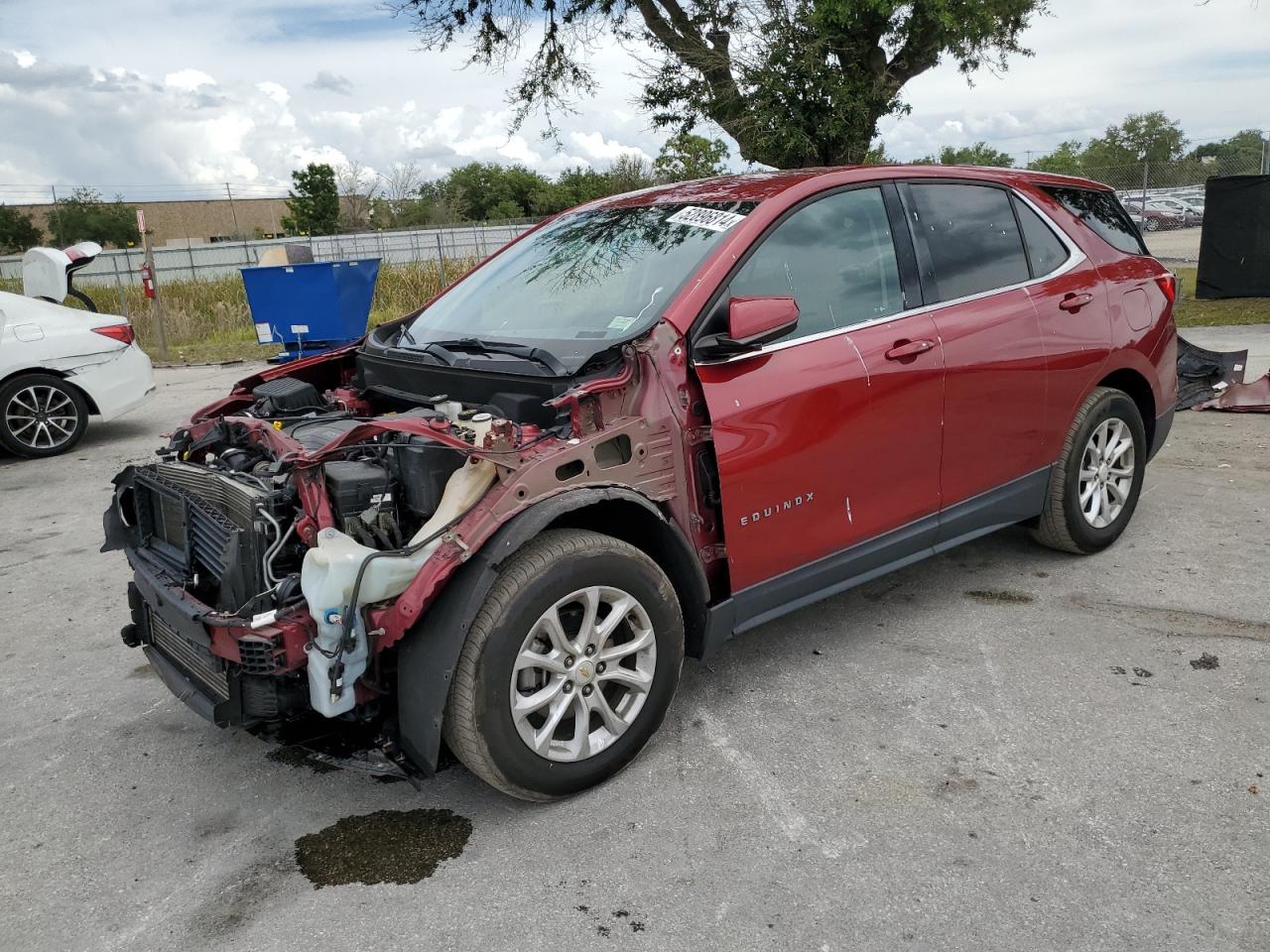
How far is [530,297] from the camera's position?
3865 mm

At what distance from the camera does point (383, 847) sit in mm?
2826

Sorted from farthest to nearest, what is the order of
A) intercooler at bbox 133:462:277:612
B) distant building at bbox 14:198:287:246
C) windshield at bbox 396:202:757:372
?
distant building at bbox 14:198:287:246, windshield at bbox 396:202:757:372, intercooler at bbox 133:462:277:612

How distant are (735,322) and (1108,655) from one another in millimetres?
2040

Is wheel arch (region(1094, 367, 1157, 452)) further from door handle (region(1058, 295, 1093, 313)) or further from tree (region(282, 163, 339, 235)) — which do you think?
tree (region(282, 163, 339, 235))

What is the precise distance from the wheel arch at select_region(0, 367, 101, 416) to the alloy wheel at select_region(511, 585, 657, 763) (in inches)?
283

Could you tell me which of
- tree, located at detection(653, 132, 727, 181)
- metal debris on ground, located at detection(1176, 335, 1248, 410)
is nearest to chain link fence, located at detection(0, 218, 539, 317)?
tree, located at detection(653, 132, 727, 181)

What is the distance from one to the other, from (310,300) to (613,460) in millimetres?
8862

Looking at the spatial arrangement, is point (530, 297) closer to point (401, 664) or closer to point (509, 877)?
point (401, 664)

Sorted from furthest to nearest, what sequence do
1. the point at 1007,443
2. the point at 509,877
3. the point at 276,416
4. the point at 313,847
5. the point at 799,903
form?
the point at 1007,443 → the point at 276,416 → the point at 313,847 → the point at 509,877 → the point at 799,903

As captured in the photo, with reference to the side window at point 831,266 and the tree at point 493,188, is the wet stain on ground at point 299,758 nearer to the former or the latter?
the side window at point 831,266

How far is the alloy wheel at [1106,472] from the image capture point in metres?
4.61

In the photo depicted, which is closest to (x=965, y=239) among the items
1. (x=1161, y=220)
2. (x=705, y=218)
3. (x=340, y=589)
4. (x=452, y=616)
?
(x=705, y=218)

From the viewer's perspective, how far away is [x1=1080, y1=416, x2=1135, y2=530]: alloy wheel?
4609 millimetres

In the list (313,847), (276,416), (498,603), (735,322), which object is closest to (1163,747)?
(735,322)
